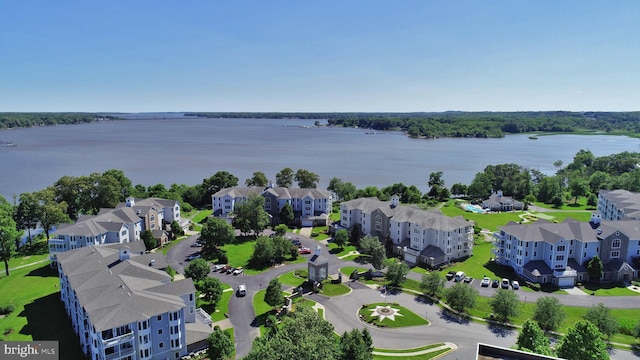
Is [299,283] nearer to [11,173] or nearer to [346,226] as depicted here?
[346,226]

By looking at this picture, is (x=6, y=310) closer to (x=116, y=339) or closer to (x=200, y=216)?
(x=116, y=339)

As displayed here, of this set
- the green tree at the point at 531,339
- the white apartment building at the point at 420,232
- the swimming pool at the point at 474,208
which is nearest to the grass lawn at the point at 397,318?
the green tree at the point at 531,339

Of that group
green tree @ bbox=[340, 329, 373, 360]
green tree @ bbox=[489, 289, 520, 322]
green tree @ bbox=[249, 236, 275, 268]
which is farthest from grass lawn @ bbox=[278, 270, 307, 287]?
green tree @ bbox=[489, 289, 520, 322]

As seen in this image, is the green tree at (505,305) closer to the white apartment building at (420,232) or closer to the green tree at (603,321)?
the green tree at (603,321)

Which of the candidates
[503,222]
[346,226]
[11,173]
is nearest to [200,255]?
[346,226]

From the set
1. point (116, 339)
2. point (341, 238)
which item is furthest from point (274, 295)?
point (341, 238)

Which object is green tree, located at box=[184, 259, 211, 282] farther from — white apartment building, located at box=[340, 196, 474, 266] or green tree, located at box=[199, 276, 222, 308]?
white apartment building, located at box=[340, 196, 474, 266]

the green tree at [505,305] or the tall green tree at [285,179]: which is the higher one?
the tall green tree at [285,179]
